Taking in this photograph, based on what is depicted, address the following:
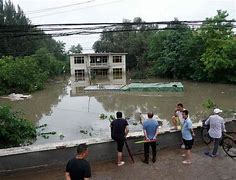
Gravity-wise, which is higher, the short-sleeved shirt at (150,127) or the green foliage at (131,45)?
the green foliage at (131,45)

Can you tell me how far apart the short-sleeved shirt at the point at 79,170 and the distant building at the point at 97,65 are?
56.6 meters

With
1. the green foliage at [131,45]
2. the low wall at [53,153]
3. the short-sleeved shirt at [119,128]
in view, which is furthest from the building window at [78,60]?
the short-sleeved shirt at [119,128]

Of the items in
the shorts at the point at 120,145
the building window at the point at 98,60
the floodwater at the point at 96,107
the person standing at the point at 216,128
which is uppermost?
the building window at the point at 98,60

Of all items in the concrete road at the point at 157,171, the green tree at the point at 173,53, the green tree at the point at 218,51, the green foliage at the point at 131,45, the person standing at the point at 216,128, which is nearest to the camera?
the concrete road at the point at 157,171

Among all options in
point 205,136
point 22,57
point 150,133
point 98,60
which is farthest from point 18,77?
point 150,133

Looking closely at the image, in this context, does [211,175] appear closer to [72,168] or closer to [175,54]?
[72,168]

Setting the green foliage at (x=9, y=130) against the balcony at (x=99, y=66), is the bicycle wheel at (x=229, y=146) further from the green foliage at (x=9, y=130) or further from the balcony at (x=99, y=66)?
the balcony at (x=99, y=66)

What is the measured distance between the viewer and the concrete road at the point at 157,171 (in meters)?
7.22

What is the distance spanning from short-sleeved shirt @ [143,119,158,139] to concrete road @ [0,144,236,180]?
0.70 metres

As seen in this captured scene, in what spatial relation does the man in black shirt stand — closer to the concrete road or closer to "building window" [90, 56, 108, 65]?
the concrete road

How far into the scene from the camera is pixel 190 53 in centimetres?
4866

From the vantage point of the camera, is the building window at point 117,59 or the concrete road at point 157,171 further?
the building window at point 117,59

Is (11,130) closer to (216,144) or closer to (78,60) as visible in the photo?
(216,144)

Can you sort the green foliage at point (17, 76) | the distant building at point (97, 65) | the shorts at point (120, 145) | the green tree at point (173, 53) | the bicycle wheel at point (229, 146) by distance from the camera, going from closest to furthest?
1. the shorts at point (120, 145)
2. the bicycle wheel at point (229, 146)
3. the green foliage at point (17, 76)
4. the green tree at point (173, 53)
5. the distant building at point (97, 65)
